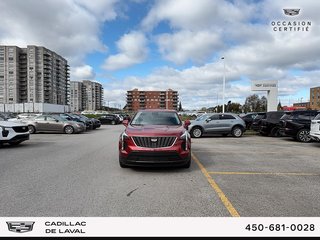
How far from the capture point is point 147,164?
6422 mm

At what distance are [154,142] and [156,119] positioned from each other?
5.49ft

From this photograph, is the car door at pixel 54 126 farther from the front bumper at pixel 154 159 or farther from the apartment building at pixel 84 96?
the apartment building at pixel 84 96

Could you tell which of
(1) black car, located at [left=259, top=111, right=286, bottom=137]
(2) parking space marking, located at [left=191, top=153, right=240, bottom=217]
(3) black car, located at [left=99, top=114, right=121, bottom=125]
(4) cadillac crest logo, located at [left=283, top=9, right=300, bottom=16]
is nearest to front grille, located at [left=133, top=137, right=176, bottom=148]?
(2) parking space marking, located at [left=191, top=153, right=240, bottom=217]

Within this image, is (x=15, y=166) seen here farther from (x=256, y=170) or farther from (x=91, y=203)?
(x=256, y=170)

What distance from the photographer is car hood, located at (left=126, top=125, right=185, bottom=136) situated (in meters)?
6.54

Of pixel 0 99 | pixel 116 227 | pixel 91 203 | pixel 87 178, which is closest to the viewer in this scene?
pixel 116 227

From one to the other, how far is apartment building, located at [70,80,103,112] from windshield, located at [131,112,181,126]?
161 meters

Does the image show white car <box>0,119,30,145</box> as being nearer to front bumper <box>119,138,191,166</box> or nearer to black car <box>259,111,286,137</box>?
front bumper <box>119,138,191,166</box>

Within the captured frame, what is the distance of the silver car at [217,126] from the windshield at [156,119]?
862 cm

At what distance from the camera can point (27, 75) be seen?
432ft

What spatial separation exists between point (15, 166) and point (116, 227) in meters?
5.34

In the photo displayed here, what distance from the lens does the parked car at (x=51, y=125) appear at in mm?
19469

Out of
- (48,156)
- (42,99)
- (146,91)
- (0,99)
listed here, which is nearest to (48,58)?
(42,99)

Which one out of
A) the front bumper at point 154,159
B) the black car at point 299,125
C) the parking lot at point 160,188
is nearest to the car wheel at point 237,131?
the black car at point 299,125
